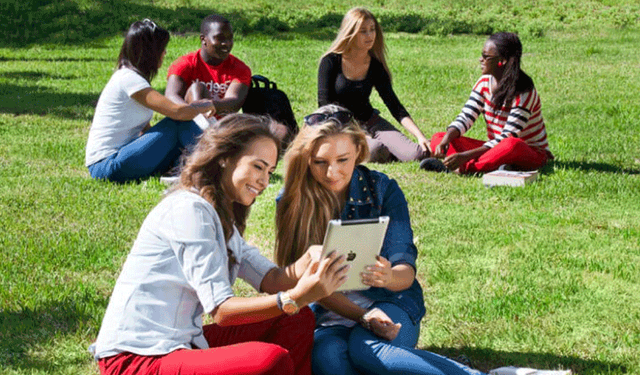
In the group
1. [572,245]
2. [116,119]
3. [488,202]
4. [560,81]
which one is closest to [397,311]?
[572,245]

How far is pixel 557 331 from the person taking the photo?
4566 millimetres

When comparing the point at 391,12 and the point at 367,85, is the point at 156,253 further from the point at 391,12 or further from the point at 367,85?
the point at 391,12

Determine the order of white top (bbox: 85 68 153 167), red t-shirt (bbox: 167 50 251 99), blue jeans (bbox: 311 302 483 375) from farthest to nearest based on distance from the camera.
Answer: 1. red t-shirt (bbox: 167 50 251 99)
2. white top (bbox: 85 68 153 167)
3. blue jeans (bbox: 311 302 483 375)

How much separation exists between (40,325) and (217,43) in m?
4.40

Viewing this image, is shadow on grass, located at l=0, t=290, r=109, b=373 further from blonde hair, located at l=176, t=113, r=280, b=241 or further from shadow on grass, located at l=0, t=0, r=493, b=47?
shadow on grass, located at l=0, t=0, r=493, b=47

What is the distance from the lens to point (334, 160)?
402 centimetres

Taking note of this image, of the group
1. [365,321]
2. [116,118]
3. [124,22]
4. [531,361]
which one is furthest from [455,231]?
[124,22]

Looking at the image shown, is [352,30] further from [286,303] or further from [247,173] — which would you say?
[286,303]

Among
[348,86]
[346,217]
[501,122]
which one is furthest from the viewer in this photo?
[348,86]

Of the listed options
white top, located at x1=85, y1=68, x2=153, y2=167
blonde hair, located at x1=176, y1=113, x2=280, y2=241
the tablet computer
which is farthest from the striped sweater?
blonde hair, located at x1=176, y1=113, x2=280, y2=241

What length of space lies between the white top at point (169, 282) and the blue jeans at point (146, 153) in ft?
13.8

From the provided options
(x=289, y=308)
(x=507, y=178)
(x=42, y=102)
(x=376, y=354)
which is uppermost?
(x=289, y=308)

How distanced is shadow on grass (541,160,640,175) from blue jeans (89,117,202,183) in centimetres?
313

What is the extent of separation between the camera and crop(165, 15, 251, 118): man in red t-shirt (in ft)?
27.3
